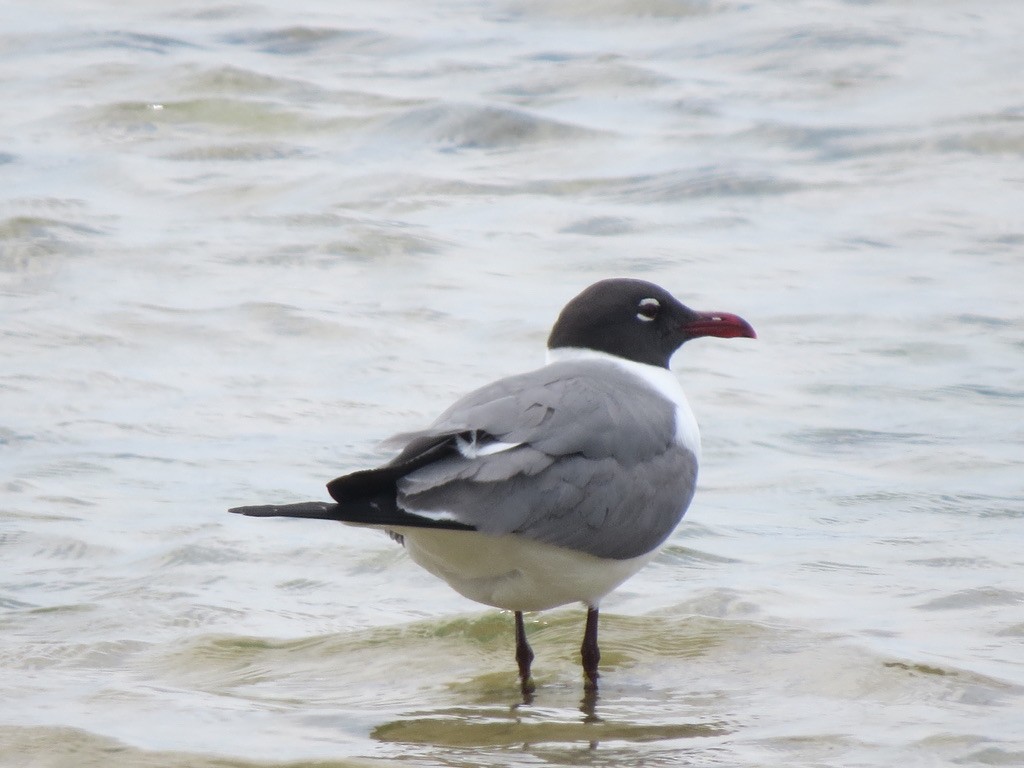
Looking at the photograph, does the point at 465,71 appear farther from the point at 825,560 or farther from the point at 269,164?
the point at 825,560

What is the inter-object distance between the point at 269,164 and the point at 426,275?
9.74 ft

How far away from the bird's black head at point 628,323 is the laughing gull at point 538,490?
0.23 meters

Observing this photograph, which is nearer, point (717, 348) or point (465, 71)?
point (717, 348)

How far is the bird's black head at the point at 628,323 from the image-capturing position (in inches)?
226

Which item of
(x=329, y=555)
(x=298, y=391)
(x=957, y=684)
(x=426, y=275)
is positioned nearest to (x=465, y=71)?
(x=426, y=275)


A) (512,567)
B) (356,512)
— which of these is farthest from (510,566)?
(356,512)

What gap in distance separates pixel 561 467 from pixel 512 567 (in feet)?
Answer: 1.08

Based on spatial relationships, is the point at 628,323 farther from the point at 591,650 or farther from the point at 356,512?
the point at 356,512

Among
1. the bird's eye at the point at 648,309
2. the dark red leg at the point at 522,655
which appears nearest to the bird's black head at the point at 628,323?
the bird's eye at the point at 648,309

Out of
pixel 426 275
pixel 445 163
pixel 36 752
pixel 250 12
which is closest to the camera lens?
pixel 36 752

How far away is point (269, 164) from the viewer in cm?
1293

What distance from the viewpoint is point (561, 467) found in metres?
4.75

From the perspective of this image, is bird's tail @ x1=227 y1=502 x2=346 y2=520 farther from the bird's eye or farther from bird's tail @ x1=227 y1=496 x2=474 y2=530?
the bird's eye

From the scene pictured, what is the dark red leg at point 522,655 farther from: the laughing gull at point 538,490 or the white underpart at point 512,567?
the white underpart at point 512,567
